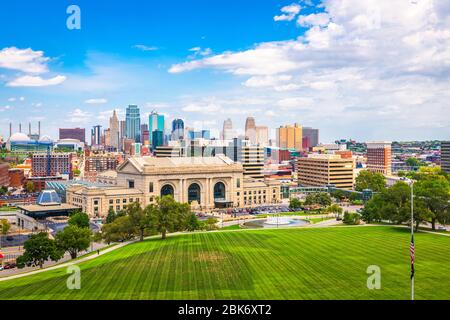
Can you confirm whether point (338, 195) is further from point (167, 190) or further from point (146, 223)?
point (146, 223)

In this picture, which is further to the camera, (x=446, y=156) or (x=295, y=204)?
(x=446, y=156)

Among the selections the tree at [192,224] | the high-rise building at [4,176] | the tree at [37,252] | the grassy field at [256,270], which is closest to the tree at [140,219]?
the grassy field at [256,270]

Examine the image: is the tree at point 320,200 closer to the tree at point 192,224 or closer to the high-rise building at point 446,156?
the tree at point 192,224

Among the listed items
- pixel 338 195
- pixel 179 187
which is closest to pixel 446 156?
pixel 338 195

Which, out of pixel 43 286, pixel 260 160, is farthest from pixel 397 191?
pixel 260 160

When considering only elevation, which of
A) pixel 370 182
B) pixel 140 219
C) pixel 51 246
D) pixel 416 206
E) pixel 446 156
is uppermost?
pixel 446 156

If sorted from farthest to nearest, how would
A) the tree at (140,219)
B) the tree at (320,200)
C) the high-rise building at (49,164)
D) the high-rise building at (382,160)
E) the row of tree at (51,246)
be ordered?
the high-rise building at (382,160)
the high-rise building at (49,164)
the tree at (320,200)
the tree at (140,219)
the row of tree at (51,246)

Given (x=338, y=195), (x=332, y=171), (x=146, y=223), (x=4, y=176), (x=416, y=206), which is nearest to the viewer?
(x=146, y=223)

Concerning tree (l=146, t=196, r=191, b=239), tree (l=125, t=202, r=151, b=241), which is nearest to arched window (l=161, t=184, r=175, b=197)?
tree (l=146, t=196, r=191, b=239)

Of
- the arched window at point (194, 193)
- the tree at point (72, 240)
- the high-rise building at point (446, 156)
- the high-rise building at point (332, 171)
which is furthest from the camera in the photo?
the high-rise building at point (446, 156)
